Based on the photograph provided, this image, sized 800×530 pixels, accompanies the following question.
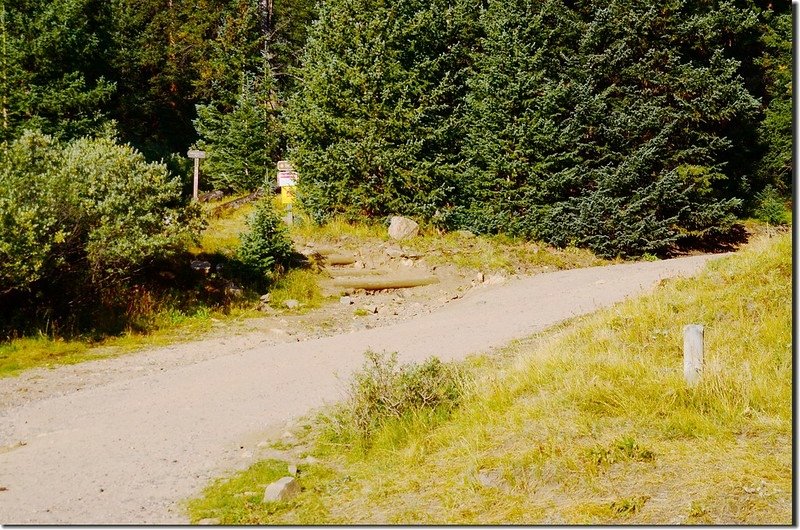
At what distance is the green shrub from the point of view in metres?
27.2

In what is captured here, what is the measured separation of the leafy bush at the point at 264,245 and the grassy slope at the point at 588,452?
9.79 metres

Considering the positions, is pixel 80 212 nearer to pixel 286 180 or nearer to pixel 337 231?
pixel 337 231

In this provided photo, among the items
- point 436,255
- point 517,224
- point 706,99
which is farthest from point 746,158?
point 436,255

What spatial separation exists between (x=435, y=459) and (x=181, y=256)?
12.2 metres

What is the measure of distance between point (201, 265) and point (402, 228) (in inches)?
282

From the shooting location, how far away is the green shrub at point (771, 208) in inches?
1072

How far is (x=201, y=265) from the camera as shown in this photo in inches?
666

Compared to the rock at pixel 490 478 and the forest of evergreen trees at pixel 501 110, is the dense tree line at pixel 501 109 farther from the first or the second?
the rock at pixel 490 478

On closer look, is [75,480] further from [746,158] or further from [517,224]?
[746,158]

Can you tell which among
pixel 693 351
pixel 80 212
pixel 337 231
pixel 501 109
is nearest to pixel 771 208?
pixel 501 109

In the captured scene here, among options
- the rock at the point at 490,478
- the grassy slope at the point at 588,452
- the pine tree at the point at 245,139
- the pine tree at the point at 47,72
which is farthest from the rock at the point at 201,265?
the pine tree at the point at 245,139

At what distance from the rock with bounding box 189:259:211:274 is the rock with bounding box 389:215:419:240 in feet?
21.7

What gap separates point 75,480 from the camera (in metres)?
6.65

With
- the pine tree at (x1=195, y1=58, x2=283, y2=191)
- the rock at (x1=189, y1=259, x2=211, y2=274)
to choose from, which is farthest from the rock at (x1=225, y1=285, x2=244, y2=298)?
the pine tree at (x1=195, y1=58, x2=283, y2=191)
